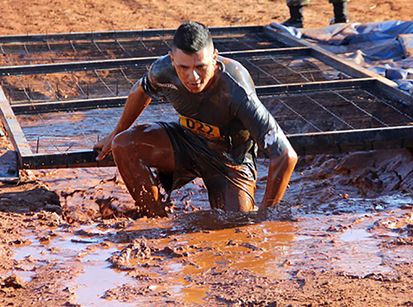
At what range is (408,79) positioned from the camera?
7652 mm

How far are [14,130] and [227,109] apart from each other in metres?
1.87

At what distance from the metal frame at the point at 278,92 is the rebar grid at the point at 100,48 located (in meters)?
0.08

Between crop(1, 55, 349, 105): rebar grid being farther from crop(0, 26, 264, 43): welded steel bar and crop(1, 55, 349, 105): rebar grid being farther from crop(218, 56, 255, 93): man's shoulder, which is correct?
crop(218, 56, 255, 93): man's shoulder

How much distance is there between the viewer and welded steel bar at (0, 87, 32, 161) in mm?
5988

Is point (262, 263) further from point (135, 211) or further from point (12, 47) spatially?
point (12, 47)

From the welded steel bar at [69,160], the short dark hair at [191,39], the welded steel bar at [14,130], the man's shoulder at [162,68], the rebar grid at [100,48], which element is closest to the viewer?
the short dark hair at [191,39]

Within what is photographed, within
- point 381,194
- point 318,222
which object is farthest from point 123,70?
point 318,222

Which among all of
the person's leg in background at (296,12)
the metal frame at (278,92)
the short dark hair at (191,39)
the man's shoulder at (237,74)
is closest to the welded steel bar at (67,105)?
the metal frame at (278,92)

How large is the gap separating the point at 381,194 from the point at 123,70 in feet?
11.1

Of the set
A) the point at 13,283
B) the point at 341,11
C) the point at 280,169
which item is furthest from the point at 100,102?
the point at 341,11

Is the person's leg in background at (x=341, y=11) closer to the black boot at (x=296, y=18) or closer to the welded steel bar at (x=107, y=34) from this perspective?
the black boot at (x=296, y=18)

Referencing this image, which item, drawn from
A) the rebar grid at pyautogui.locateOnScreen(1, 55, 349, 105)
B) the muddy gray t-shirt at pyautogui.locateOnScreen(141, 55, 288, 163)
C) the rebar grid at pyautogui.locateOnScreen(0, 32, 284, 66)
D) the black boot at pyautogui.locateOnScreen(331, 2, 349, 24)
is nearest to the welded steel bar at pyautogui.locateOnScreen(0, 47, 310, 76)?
the rebar grid at pyautogui.locateOnScreen(1, 55, 349, 105)

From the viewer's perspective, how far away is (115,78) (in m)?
8.84

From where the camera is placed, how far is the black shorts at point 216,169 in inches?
215
